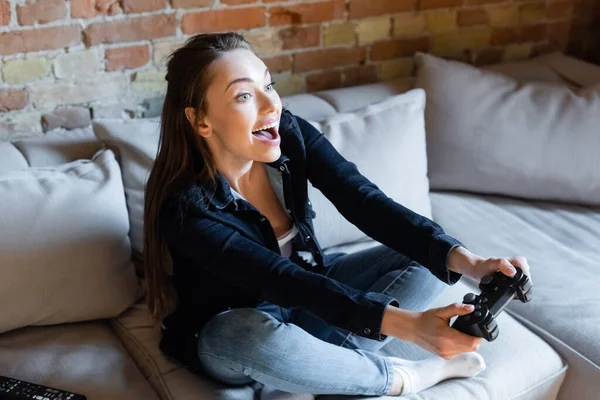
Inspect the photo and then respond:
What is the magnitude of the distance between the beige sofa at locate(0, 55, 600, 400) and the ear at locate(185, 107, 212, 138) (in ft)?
1.06

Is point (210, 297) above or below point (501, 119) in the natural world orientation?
below

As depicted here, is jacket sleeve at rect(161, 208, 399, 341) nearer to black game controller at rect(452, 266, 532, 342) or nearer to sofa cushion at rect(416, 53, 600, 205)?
black game controller at rect(452, 266, 532, 342)

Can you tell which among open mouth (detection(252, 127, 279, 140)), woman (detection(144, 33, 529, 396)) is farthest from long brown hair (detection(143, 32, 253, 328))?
open mouth (detection(252, 127, 279, 140))

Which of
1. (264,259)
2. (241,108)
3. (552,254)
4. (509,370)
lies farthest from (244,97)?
(552,254)

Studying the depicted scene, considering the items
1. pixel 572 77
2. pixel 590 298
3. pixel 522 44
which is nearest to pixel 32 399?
pixel 590 298

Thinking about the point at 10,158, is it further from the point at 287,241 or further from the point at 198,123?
the point at 287,241

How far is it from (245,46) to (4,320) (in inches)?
28.2

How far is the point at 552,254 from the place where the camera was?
1.80 metres

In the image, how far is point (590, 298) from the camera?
5.34ft

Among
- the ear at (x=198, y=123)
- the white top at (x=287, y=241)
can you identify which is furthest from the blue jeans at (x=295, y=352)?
the ear at (x=198, y=123)

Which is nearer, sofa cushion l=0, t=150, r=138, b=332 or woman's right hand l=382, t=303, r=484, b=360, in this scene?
woman's right hand l=382, t=303, r=484, b=360

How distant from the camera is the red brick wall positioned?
1.72 meters

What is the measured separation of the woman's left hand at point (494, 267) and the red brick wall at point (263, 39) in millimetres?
977

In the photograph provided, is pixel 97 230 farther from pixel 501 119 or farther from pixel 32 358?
pixel 501 119
